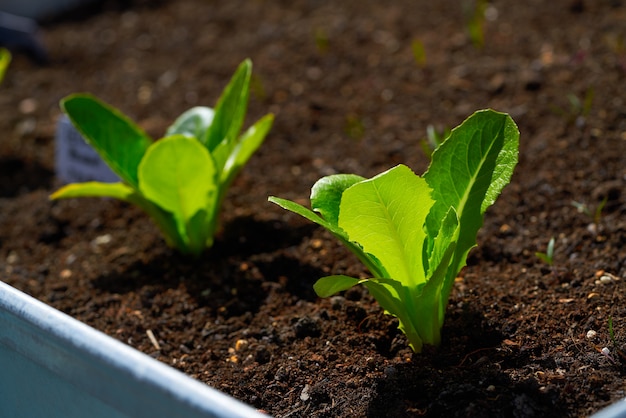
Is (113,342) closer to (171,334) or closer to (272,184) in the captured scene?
(171,334)

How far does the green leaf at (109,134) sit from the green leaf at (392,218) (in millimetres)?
758

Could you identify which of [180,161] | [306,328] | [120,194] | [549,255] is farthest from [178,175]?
[549,255]

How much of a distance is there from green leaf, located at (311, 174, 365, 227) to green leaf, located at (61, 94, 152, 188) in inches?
26.5

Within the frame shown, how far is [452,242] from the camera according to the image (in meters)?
1.31

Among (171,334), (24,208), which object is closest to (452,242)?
(171,334)

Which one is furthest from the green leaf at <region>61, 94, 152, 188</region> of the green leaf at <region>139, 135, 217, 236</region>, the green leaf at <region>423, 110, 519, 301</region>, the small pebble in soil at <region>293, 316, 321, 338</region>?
the green leaf at <region>423, 110, 519, 301</region>

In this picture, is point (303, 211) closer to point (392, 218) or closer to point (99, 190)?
point (392, 218)

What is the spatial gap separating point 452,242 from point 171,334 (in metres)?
0.73

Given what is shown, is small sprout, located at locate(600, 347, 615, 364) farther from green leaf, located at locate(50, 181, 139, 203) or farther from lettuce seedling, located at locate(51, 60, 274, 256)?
green leaf, located at locate(50, 181, 139, 203)

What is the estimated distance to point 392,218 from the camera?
4.38 ft

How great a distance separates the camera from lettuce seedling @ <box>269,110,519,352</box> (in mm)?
1311

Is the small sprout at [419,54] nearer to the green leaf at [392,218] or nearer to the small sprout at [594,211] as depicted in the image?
the small sprout at [594,211]

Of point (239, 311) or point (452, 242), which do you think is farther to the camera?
point (239, 311)

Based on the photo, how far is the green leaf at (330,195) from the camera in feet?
4.52
